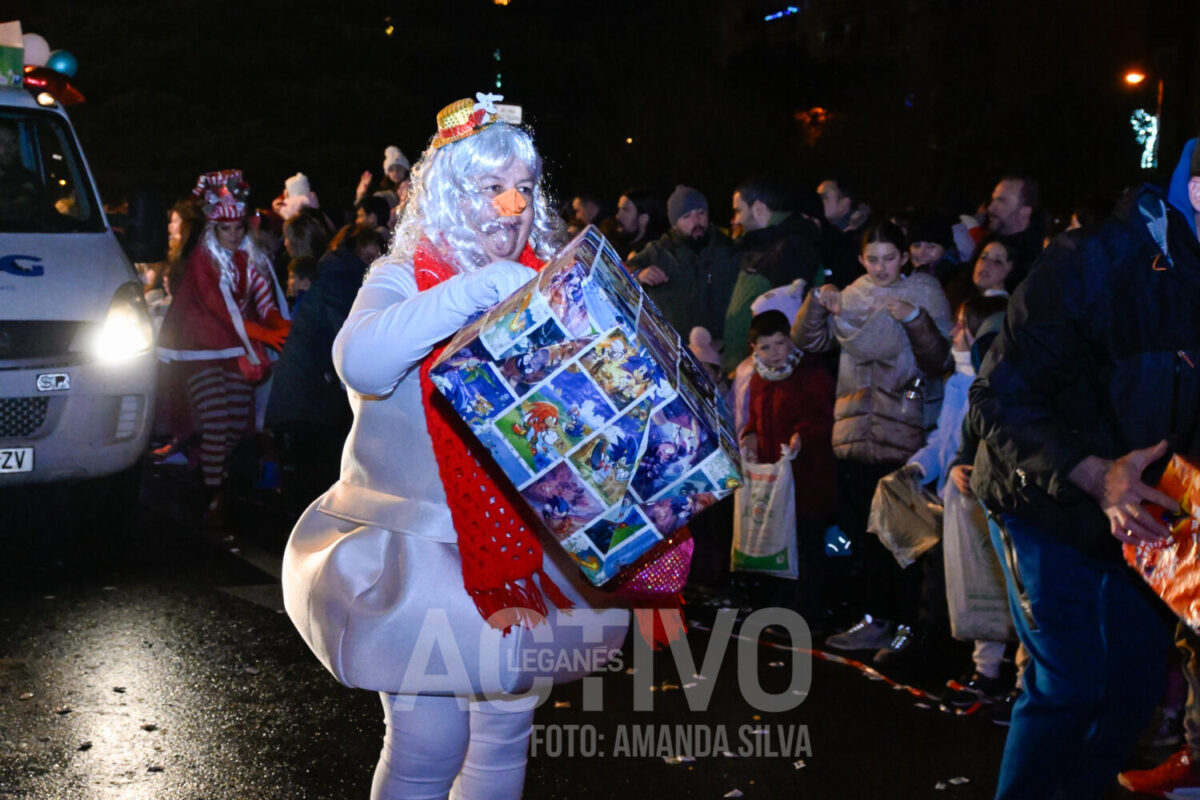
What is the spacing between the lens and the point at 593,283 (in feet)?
7.52

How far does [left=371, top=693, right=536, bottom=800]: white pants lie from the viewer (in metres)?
2.87

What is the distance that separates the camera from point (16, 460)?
6895 millimetres

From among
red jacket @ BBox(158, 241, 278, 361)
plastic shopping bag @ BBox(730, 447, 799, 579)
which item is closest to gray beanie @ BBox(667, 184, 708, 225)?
plastic shopping bag @ BBox(730, 447, 799, 579)

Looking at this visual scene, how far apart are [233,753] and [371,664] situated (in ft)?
6.34

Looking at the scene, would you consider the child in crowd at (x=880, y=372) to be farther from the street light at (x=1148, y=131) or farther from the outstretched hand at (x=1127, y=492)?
the street light at (x=1148, y=131)

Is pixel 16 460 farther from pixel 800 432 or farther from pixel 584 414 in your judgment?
pixel 584 414

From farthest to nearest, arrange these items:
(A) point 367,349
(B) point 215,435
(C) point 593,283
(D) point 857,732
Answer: (B) point 215,435 < (D) point 857,732 < (A) point 367,349 < (C) point 593,283

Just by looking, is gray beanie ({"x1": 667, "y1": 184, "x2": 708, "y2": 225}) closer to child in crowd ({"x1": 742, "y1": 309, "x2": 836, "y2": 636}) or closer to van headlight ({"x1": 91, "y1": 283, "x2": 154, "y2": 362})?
child in crowd ({"x1": 742, "y1": 309, "x2": 836, "y2": 636})

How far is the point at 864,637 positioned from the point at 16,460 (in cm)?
448

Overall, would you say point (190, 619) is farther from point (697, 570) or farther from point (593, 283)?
point (593, 283)

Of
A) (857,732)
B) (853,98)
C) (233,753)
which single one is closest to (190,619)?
(233,753)

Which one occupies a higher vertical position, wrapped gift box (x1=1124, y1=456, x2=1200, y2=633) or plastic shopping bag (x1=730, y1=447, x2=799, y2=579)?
wrapped gift box (x1=1124, y1=456, x2=1200, y2=633)

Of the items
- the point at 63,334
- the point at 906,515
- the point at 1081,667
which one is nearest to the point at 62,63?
the point at 63,334

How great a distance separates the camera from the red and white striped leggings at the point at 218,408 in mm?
8320
